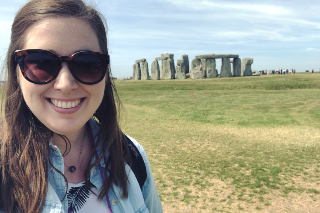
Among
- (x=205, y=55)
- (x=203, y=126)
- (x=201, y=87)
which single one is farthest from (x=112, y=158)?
(x=205, y=55)

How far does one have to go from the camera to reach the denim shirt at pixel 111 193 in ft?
3.77

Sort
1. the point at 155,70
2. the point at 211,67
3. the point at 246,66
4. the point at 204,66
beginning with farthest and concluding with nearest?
the point at 155,70
the point at 246,66
the point at 204,66
the point at 211,67

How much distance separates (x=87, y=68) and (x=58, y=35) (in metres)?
0.19

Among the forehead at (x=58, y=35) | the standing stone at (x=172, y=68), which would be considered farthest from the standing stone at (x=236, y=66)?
the forehead at (x=58, y=35)

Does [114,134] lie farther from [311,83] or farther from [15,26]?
[311,83]

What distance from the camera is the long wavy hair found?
3.63 ft

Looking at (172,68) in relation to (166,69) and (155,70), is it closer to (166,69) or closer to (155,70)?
(166,69)

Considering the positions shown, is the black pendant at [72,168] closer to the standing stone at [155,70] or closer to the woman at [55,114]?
the woman at [55,114]

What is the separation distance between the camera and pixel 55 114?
1200 mm

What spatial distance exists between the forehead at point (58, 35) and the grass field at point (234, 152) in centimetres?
189

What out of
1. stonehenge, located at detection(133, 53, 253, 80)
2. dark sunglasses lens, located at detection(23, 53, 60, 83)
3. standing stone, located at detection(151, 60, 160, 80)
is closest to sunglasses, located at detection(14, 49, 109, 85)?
dark sunglasses lens, located at detection(23, 53, 60, 83)

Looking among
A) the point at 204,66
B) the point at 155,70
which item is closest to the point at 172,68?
the point at 155,70

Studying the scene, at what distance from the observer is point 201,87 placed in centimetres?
1838

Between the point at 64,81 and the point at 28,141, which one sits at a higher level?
the point at 64,81
